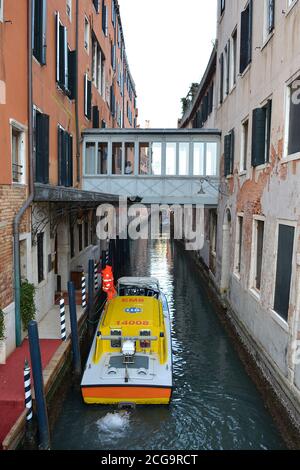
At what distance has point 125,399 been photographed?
304 inches

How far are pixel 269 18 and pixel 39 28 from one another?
5618 millimetres

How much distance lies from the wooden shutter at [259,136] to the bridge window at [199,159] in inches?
262

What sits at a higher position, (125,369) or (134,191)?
(134,191)

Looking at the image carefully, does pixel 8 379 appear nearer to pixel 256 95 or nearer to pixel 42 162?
pixel 42 162

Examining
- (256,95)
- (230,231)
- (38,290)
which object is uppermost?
(256,95)

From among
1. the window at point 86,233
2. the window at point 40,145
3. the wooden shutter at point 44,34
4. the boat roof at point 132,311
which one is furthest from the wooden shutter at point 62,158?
the window at point 86,233

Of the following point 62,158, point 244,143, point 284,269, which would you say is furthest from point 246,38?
point 284,269

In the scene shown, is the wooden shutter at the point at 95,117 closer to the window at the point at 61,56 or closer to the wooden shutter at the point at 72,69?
the wooden shutter at the point at 72,69

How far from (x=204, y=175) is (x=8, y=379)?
469 inches

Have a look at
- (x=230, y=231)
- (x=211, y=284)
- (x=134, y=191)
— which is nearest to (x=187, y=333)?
(x=230, y=231)

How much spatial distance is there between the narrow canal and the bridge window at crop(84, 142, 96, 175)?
343 inches

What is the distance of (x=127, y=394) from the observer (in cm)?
766

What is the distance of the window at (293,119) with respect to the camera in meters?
8.04
